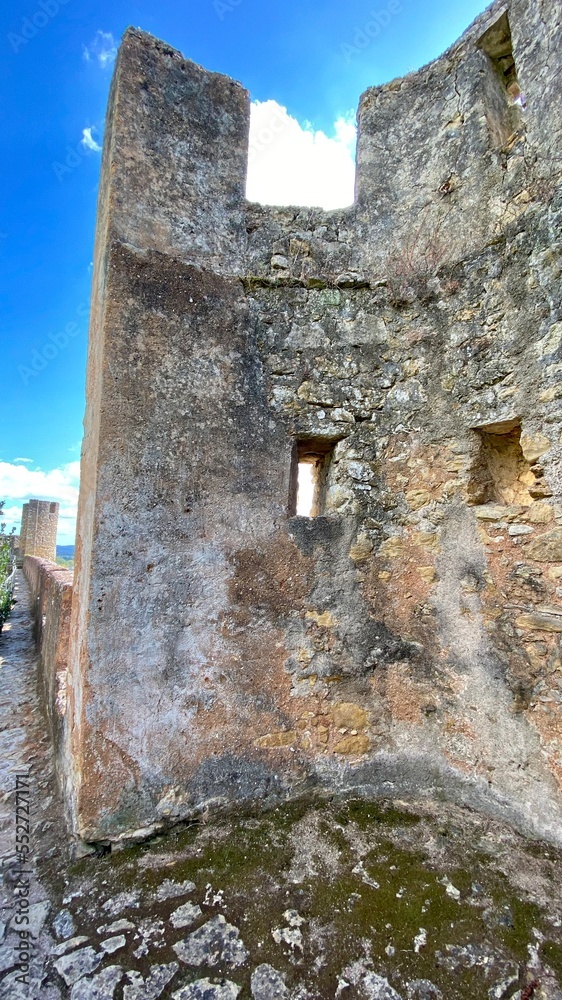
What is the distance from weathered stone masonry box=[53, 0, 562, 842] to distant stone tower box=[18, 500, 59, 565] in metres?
18.6

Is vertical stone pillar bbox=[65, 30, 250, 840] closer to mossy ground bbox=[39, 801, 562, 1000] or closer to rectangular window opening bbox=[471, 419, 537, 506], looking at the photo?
mossy ground bbox=[39, 801, 562, 1000]

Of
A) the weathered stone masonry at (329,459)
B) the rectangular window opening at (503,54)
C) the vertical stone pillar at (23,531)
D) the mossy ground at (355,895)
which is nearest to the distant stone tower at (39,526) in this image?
the vertical stone pillar at (23,531)

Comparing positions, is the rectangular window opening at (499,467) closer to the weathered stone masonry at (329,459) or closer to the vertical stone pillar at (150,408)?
the weathered stone masonry at (329,459)

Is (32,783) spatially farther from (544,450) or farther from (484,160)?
(484,160)

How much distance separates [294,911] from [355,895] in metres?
0.30

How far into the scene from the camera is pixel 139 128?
3.01 m

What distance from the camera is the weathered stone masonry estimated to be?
2.63m

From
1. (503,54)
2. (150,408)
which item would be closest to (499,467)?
(150,408)

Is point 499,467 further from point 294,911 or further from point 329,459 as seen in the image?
point 294,911

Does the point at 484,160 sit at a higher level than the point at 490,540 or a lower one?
higher

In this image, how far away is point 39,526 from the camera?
774 inches

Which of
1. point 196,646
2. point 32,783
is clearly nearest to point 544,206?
point 196,646

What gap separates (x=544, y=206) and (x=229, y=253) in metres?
1.98

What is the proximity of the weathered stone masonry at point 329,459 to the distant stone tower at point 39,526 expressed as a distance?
1855 centimetres
